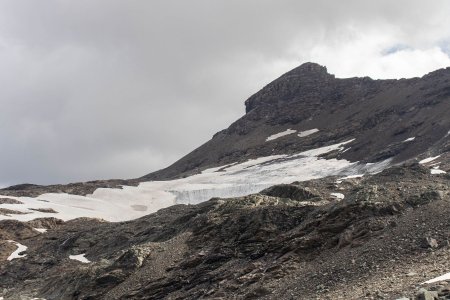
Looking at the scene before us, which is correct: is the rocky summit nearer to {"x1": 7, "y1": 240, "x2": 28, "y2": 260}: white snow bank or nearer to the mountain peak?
{"x1": 7, "y1": 240, "x2": 28, "y2": 260}: white snow bank

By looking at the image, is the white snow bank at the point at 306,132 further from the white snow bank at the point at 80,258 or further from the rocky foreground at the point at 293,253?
the white snow bank at the point at 80,258

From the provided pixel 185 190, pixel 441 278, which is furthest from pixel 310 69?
pixel 441 278

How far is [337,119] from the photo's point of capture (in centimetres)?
13150

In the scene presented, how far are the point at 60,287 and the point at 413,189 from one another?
1109 inches

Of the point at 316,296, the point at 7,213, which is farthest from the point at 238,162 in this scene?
the point at 316,296

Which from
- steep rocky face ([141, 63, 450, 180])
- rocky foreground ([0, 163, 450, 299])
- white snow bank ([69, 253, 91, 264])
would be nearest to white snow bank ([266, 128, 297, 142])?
steep rocky face ([141, 63, 450, 180])

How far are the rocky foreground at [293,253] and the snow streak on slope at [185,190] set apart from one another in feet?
104

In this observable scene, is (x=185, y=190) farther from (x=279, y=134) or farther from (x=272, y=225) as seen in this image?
(x=272, y=225)

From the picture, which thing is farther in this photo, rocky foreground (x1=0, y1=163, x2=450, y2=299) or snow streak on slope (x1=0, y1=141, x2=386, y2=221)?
snow streak on slope (x1=0, y1=141, x2=386, y2=221)

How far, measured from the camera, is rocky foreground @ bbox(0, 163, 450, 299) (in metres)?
20.5

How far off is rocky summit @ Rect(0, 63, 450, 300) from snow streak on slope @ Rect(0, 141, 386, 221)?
0.39 metres

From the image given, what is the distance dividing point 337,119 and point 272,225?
104 m

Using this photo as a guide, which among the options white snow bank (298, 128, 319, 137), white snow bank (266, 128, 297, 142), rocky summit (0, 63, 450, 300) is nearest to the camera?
rocky summit (0, 63, 450, 300)

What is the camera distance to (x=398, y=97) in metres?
124
